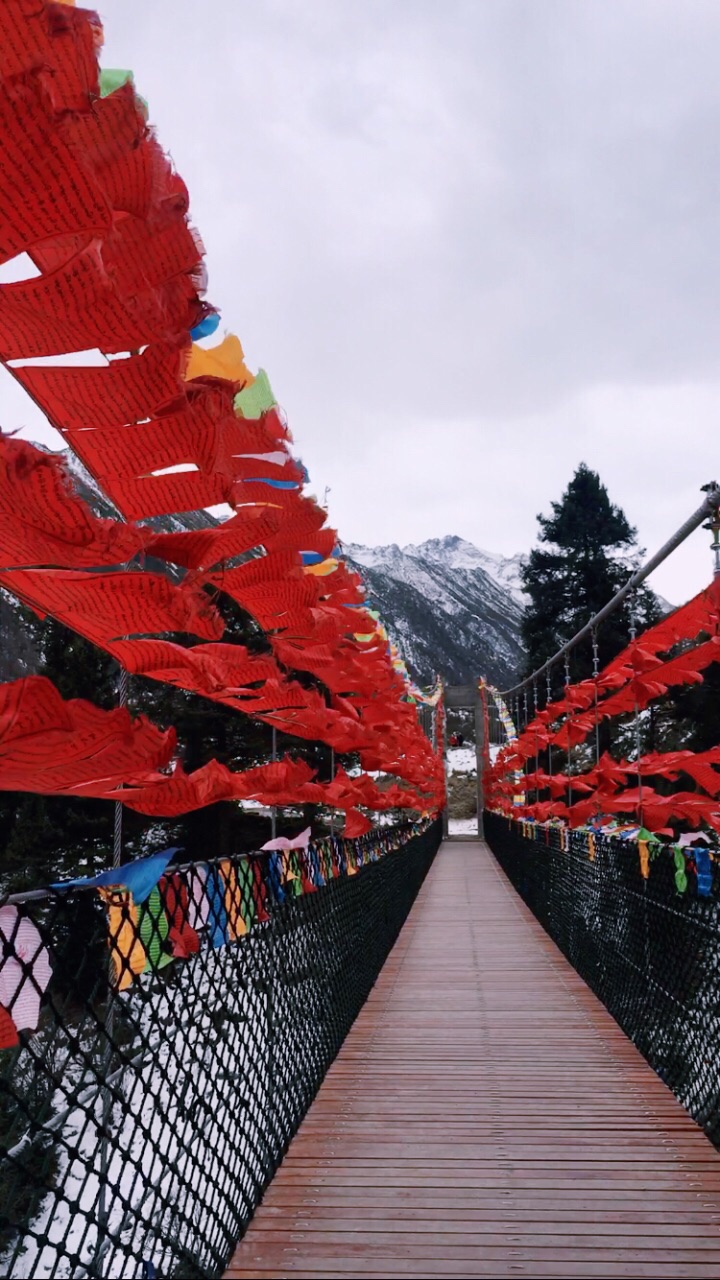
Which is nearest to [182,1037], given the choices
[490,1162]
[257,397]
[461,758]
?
[490,1162]

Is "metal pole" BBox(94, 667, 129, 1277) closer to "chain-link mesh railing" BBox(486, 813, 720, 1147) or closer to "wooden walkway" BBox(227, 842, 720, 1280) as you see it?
"wooden walkway" BBox(227, 842, 720, 1280)

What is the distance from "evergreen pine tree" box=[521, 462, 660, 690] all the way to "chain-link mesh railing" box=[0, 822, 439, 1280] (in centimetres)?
1867

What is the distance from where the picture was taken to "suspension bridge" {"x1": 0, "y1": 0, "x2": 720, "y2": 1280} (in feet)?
4.90

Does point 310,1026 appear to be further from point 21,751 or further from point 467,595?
point 467,595

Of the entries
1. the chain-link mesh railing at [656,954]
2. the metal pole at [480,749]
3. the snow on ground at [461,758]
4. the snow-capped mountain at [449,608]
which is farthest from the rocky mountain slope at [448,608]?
the chain-link mesh railing at [656,954]

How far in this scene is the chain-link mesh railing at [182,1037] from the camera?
140 centimetres

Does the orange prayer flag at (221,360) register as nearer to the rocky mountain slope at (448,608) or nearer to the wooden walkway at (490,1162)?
the wooden walkway at (490,1162)

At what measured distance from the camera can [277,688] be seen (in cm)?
371

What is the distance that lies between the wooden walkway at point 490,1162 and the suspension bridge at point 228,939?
1cm

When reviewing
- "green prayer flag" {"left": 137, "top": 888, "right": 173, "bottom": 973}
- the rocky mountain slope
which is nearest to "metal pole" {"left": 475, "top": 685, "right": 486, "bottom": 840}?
"green prayer flag" {"left": 137, "top": 888, "right": 173, "bottom": 973}

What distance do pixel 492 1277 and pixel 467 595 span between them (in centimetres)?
14512

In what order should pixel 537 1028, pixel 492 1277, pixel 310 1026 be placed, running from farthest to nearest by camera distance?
pixel 537 1028
pixel 310 1026
pixel 492 1277

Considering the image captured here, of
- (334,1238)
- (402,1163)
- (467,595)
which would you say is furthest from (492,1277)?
(467,595)

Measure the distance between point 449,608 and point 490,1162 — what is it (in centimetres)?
13246
